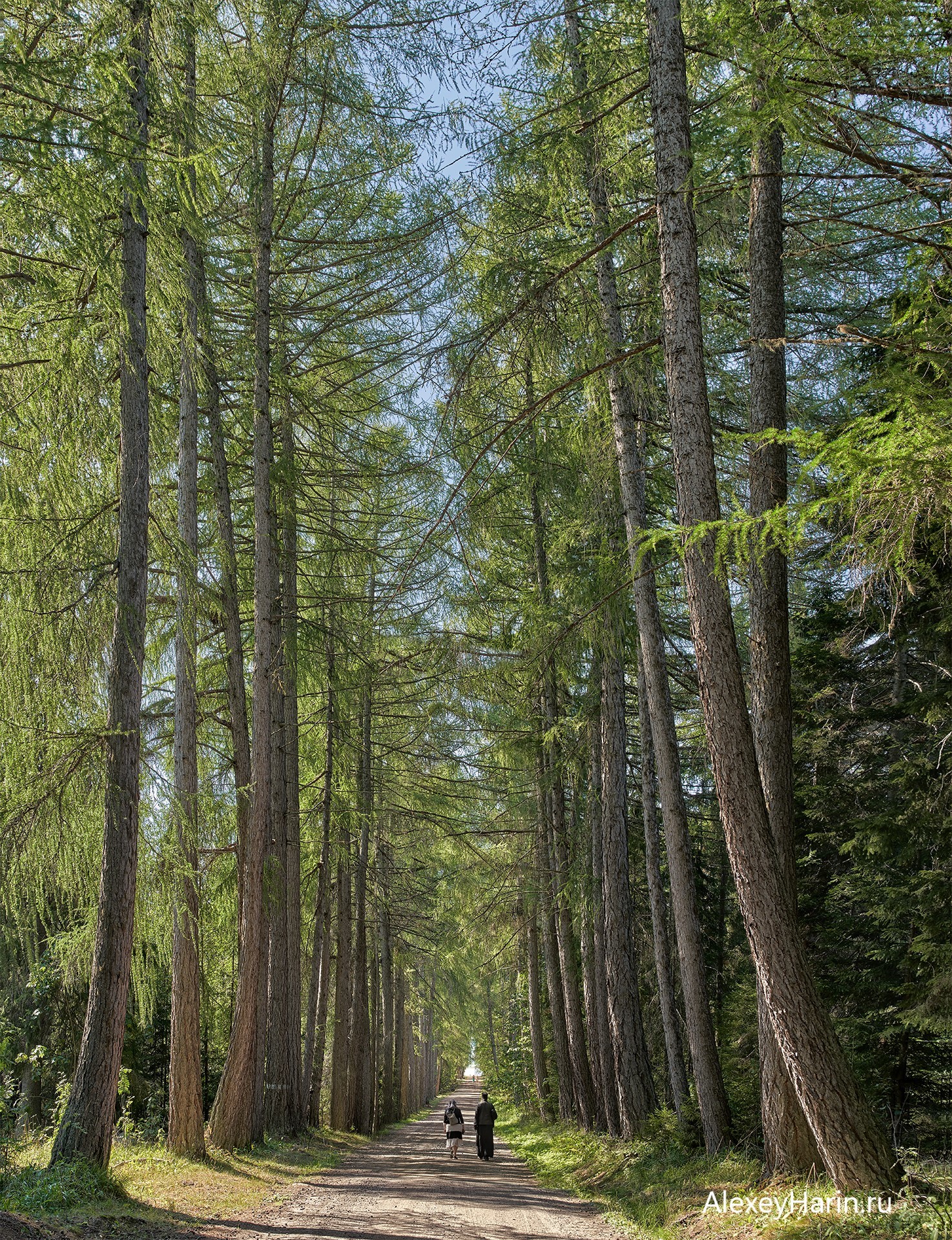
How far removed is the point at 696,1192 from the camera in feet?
25.7

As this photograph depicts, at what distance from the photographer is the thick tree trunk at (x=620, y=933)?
11.7 metres

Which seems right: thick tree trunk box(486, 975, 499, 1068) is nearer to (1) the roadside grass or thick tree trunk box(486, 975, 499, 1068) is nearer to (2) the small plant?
(1) the roadside grass

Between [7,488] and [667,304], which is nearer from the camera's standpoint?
[667,304]

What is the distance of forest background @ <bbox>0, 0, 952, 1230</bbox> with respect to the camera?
615cm

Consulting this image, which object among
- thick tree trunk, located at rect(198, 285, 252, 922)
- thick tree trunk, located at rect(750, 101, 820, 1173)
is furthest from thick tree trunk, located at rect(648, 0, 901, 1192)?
Answer: thick tree trunk, located at rect(198, 285, 252, 922)

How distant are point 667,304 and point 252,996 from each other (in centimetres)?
909

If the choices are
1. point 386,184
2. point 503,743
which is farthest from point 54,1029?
point 386,184

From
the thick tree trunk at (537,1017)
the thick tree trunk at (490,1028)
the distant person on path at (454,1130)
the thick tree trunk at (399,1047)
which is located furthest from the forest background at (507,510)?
the thick tree trunk at (490,1028)

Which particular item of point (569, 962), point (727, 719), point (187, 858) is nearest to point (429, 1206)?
point (187, 858)

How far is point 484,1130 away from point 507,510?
1073cm

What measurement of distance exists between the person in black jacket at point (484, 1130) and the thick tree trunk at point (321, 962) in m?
3.24

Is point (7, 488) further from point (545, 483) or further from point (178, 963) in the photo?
point (545, 483)

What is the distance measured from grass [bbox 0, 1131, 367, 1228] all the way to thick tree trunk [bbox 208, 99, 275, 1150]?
0.65 metres

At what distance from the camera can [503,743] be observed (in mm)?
16828
